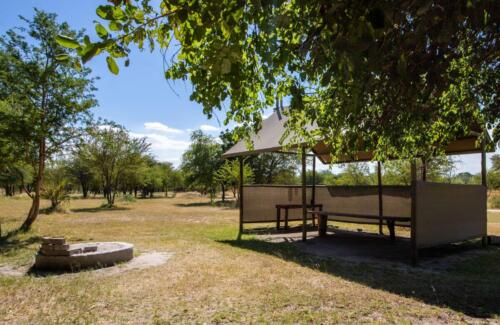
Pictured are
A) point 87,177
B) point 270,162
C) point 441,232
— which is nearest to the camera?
point 441,232

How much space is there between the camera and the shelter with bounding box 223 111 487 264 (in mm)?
6520

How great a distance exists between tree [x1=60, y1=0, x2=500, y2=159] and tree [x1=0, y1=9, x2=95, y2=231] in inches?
311

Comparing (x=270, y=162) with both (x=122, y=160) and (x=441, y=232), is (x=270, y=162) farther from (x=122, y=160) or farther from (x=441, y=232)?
(x=441, y=232)

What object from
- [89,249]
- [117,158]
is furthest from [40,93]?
[117,158]

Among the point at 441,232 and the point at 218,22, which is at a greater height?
the point at 218,22

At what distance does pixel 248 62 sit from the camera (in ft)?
9.36

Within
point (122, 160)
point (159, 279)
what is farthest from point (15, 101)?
point (122, 160)

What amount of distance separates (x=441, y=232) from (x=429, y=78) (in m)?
5.29

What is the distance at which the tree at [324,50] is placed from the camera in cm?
195

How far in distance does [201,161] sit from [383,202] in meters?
27.8

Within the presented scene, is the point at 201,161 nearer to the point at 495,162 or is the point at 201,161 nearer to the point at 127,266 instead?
the point at 495,162

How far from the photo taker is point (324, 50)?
2162 mm

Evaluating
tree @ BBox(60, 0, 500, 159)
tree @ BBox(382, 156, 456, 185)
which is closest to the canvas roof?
tree @ BBox(60, 0, 500, 159)

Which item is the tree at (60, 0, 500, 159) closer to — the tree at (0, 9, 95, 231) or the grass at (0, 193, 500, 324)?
the grass at (0, 193, 500, 324)
